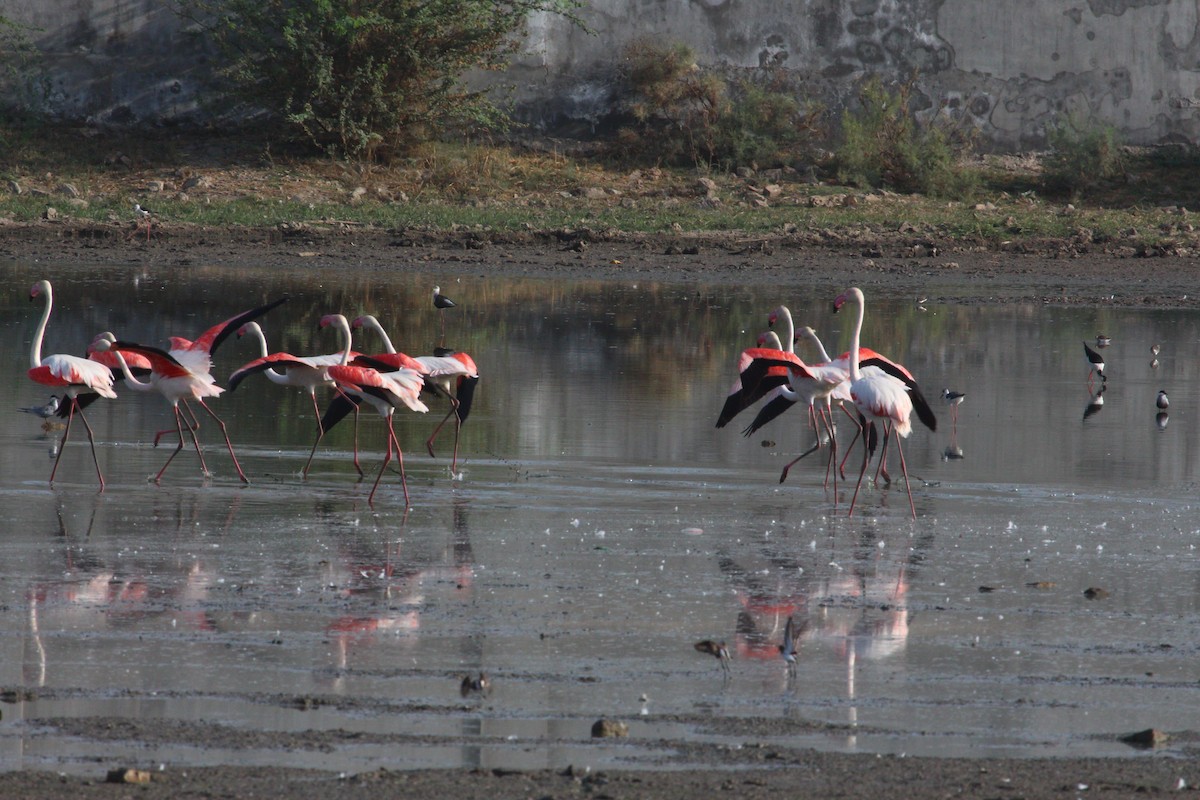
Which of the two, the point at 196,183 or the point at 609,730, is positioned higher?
the point at 196,183

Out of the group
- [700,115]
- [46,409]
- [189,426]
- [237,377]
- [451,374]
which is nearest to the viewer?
[237,377]

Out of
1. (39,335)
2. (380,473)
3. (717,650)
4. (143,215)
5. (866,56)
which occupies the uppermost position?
(866,56)

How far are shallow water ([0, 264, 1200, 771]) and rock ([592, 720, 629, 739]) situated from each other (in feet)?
0.17

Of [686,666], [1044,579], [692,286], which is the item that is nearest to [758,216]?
[692,286]

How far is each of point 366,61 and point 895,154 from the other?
748cm

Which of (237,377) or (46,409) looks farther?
(46,409)

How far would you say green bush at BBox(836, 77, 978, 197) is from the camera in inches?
921

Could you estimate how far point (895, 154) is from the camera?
23781mm

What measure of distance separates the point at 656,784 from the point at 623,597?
2075 millimetres

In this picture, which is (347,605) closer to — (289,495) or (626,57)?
(289,495)

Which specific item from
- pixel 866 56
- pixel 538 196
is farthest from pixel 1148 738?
pixel 866 56

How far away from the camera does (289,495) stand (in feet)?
27.2

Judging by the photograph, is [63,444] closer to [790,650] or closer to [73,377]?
[73,377]

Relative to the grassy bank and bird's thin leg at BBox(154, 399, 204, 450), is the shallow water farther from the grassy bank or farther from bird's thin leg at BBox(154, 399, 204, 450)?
the grassy bank
